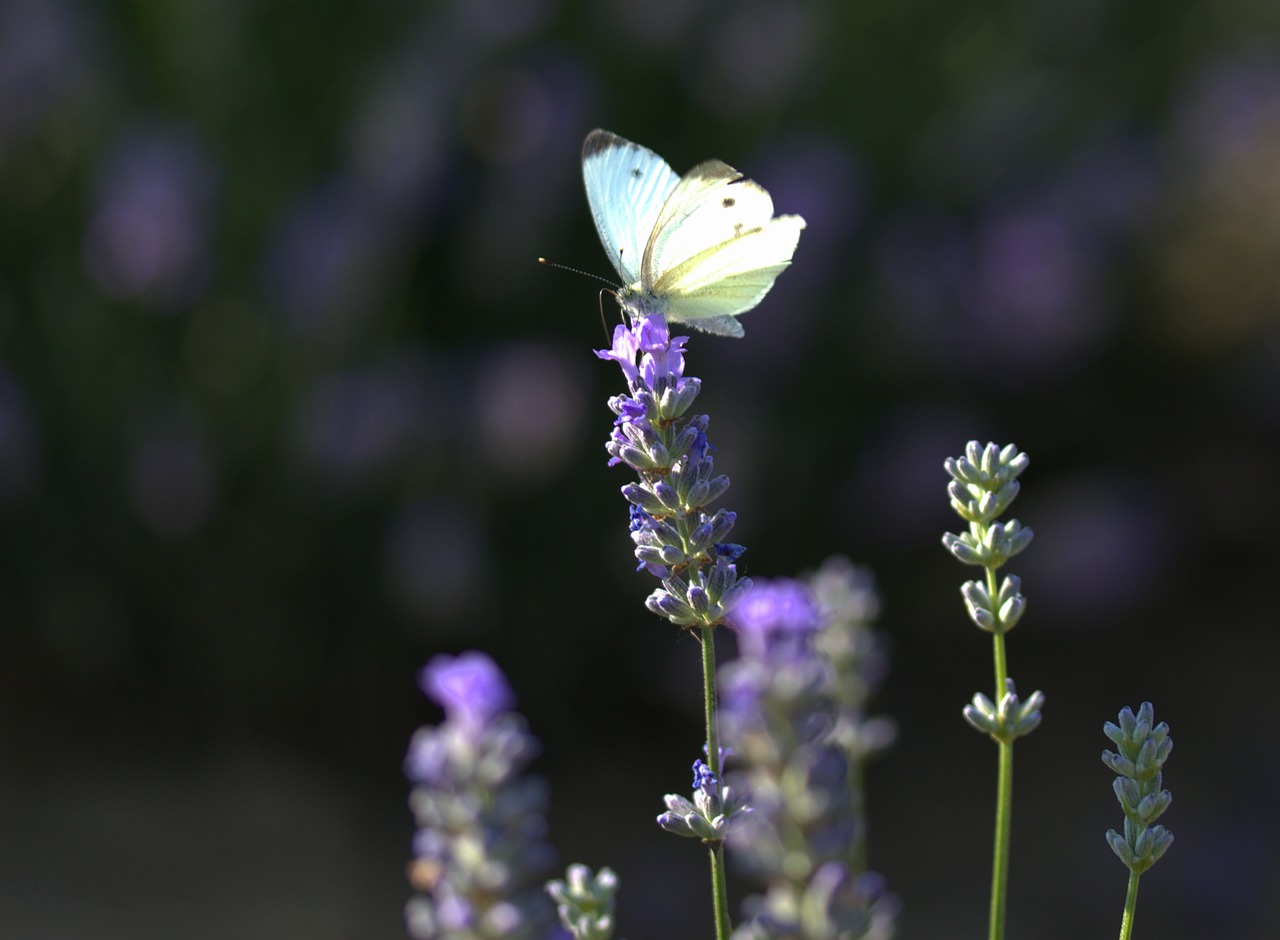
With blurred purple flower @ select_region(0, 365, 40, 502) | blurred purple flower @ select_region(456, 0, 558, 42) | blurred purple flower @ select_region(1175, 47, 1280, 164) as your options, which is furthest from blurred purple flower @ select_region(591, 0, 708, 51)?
blurred purple flower @ select_region(0, 365, 40, 502)

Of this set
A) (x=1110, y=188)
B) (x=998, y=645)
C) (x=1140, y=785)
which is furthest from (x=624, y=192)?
(x=1110, y=188)

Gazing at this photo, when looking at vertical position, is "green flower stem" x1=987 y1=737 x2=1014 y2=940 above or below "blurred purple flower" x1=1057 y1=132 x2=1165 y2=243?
below

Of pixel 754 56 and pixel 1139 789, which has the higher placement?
pixel 754 56

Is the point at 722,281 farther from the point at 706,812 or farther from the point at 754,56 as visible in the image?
the point at 754,56

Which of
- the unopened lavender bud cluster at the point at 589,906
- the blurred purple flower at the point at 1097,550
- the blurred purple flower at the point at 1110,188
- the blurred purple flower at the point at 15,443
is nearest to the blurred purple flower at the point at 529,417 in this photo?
the blurred purple flower at the point at 15,443

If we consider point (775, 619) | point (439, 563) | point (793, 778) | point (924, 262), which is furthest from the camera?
point (924, 262)

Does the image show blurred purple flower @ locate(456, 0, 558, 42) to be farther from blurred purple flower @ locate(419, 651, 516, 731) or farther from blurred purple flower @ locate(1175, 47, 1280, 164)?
blurred purple flower @ locate(419, 651, 516, 731)

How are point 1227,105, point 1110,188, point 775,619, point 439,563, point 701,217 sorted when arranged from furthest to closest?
point 1227,105 < point 1110,188 < point 439,563 < point 701,217 < point 775,619

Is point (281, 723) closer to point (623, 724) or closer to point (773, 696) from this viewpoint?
point (623, 724)

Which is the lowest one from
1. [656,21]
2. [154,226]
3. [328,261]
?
[328,261]
